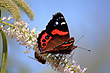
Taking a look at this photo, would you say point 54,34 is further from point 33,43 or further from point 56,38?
point 33,43

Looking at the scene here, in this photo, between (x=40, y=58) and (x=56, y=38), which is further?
(x=56, y=38)

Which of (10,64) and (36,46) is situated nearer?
(36,46)

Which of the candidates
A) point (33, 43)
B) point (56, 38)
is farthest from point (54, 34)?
point (33, 43)

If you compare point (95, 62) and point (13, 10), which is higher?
point (13, 10)

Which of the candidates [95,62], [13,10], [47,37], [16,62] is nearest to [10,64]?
[16,62]

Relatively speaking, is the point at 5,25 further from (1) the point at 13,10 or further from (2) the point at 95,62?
(2) the point at 95,62

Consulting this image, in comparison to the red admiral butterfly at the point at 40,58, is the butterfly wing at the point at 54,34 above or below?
above
